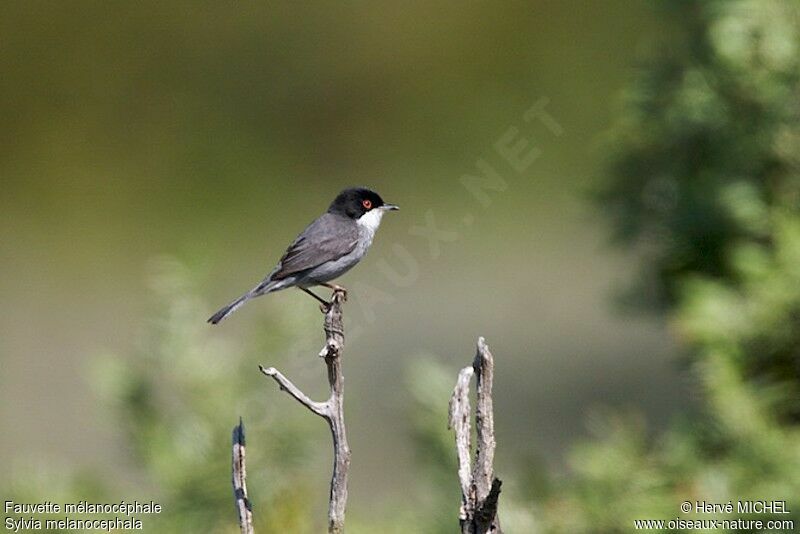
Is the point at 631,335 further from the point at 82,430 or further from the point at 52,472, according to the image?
the point at 52,472

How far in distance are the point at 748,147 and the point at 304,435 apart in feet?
2.88

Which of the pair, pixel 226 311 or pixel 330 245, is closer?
pixel 226 311

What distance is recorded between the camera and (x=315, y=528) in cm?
143

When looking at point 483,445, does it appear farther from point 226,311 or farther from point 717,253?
point 717,253

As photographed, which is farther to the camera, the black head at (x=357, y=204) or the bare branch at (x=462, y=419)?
the black head at (x=357, y=204)

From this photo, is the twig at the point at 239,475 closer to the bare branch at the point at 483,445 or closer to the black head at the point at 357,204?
the bare branch at the point at 483,445

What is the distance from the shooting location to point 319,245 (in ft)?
5.99

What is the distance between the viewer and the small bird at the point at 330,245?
5.89ft

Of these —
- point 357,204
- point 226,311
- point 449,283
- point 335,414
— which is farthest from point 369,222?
point 449,283

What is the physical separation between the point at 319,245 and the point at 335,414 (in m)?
0.83

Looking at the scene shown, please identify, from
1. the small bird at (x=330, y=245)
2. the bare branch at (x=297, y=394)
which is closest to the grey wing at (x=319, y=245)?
the small bird at (x=330, y=245)

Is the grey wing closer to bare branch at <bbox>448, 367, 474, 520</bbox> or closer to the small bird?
the small bird

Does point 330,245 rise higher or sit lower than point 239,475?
higher

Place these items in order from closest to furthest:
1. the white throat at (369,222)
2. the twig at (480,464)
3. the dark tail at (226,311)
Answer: the twig at (480,464) → the dark tail at (226,311) → the white throat at (369,222)
